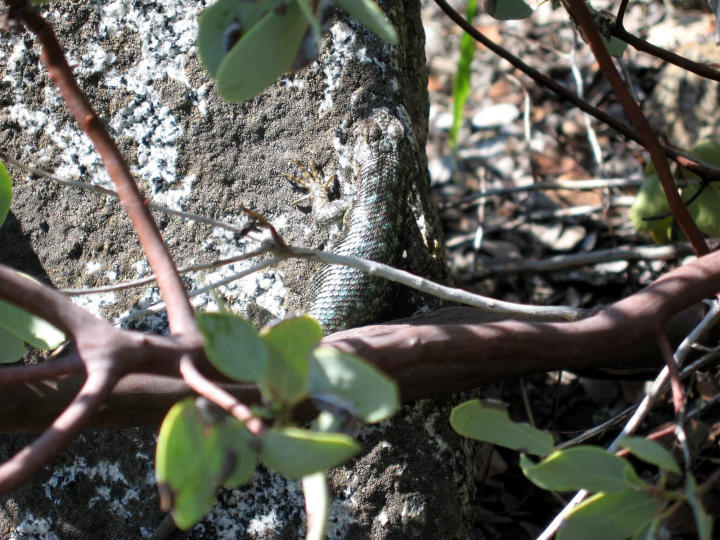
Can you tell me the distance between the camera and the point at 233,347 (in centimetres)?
71

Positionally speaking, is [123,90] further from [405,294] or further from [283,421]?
[283,421]

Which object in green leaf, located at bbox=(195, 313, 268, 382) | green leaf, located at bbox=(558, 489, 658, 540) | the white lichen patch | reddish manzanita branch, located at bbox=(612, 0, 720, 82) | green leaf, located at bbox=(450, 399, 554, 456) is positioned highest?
reddish manzanita branch, located at bbox=(612, 0, 720, 82)

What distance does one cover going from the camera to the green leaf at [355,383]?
2.26 feet

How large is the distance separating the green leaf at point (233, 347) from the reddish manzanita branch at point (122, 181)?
218 mm

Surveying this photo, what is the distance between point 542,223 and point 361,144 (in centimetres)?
131

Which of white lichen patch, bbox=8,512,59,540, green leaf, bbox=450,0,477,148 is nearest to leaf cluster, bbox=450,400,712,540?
white lichen patch, bbox=8,512,59,540

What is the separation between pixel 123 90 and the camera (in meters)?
2.02

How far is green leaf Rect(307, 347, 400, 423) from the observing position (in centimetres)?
69

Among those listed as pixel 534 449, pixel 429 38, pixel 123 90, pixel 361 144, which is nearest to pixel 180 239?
pixel 123 90

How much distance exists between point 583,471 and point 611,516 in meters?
0.08

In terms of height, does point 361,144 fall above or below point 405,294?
above

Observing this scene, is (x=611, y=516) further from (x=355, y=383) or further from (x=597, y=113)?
(x=597, y=113)

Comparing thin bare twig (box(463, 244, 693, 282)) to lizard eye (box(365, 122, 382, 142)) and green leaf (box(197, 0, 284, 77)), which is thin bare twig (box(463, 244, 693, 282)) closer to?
lizard eye (box(365, 122, 382, 142))

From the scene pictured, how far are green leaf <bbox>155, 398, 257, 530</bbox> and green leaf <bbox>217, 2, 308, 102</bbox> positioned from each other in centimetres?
37
